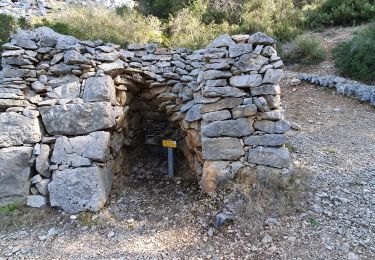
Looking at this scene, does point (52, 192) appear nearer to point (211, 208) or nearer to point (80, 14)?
point (211, 208)

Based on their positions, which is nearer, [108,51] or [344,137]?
[108,51]

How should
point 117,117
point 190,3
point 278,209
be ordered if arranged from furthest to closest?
point 190,3, point 117,117, point 278,209

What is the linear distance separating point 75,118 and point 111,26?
4.85 m

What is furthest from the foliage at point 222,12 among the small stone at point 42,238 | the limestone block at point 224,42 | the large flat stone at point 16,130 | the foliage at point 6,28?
the small stone at point 42,238

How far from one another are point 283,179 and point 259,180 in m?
0.29

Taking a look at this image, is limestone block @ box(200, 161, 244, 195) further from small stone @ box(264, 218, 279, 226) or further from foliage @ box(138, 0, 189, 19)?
foliage @ box(138, 0, 189, 19)

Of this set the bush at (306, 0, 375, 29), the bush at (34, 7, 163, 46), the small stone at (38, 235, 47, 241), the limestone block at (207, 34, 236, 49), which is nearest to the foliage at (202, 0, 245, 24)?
the bush at (34, 7, 163, 46)

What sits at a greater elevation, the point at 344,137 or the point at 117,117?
the point at 117,117

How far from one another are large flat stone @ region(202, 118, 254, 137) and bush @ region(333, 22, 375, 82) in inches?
201

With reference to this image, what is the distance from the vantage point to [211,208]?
347 centimetres

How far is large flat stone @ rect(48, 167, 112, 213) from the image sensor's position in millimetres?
3551

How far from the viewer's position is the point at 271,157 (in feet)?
11.6

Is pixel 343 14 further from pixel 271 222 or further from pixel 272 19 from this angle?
pixel 271 222

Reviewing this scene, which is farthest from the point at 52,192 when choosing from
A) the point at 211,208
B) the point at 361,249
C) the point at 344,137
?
the point at 344,137
